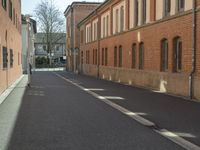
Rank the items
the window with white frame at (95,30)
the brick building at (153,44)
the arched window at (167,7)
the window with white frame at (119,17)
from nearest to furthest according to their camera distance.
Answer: the brick building at (153,44), the arched window at (167,7), the window with white frame at (119,17), the window with white frame at (95,30)

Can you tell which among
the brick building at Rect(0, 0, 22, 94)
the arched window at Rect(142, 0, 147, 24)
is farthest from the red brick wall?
the brick building at Rect(0, 0, 22, 94)

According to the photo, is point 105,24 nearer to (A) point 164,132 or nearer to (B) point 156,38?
(B) point 156,38

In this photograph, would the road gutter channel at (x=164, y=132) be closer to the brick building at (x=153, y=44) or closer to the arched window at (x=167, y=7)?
the brick building at (x=153, y=44)

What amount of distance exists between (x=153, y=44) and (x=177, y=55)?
4012 mm

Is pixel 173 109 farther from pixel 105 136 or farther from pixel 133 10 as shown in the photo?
pixel 133 10

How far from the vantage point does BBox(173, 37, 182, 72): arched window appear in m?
23.1

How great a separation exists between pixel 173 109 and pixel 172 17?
9.06 metres

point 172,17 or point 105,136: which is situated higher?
point 172,17

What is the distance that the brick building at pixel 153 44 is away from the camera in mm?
21125

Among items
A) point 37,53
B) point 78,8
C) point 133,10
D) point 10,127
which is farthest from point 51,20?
point 10,127

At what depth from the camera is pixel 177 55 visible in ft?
77.1

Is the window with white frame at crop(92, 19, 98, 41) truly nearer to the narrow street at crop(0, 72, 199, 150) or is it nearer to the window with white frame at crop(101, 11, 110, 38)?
the window with white frame at crop(101, 11, 110, 38)

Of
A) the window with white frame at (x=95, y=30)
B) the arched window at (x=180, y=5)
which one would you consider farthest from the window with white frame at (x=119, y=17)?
the arched window at (x=180, y=5)

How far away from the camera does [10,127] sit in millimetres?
11438
